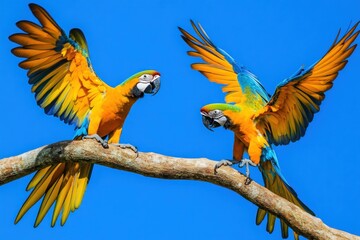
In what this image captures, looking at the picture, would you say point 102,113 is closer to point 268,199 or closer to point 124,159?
point 124,159

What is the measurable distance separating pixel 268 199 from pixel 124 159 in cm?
113

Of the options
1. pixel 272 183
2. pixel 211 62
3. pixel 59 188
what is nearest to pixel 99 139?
pixel 59 188

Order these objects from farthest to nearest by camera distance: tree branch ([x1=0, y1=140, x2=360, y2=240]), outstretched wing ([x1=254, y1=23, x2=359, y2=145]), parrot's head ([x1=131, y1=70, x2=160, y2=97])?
parrot's head ([x1=131, y1=70, x2=160, y2=97]) < outstretched wing ([x1=254, y1=23, x2=359, y2=145]) < tree branch ([x1=0, y1=140, x2=360, y2=240])

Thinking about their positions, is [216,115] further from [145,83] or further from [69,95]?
[69,95]

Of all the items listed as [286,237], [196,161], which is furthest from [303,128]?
[196,161]

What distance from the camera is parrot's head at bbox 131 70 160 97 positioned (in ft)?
20.3

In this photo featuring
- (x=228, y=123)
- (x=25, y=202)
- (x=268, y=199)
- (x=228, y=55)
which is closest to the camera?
(x=268, y=199)

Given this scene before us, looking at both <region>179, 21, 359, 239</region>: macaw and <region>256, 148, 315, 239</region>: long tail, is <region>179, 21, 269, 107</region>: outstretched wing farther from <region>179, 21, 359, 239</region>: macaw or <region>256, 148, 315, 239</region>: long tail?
<region>256, 148, 315, 239</region>: long tail

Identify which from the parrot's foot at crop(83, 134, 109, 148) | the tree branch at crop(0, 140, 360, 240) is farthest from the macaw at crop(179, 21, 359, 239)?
the parrot's foot at crop(83, 134, 109, 148)

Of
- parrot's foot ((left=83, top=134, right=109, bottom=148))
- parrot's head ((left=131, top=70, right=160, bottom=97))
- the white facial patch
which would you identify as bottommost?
parrot's foot ((left=83, top=134, right=109, bottom=148))

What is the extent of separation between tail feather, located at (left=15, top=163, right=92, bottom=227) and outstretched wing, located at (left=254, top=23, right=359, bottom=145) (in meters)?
1.69

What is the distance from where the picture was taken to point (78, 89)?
6.34 meters

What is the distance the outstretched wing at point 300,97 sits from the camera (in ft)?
19.0

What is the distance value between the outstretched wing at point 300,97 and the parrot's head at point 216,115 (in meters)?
0.29
